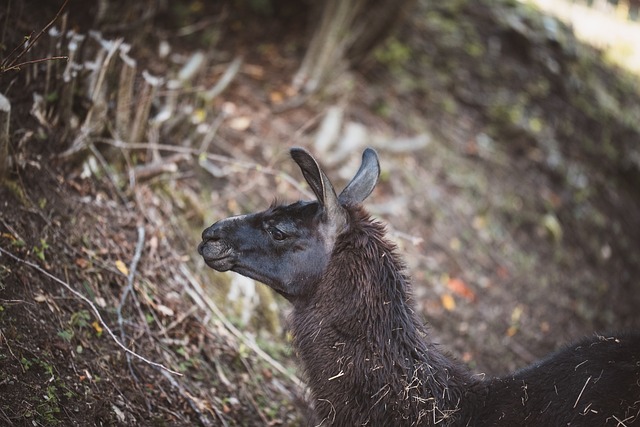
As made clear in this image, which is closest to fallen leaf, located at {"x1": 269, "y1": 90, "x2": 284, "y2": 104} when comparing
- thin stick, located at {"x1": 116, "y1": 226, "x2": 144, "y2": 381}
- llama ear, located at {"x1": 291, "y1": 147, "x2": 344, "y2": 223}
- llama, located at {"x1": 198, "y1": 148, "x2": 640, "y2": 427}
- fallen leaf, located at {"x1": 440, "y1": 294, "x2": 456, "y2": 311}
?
fallen leaf, located at {"x1": 440, "y1": 294, "x2": 456, "y2": 311}

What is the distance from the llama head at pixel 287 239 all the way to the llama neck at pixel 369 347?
128mm

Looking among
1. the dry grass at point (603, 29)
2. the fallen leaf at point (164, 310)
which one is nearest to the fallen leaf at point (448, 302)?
the fallen leaf at point (164, 310)

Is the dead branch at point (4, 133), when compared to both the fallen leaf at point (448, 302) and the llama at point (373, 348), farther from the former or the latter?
the fallen leaf at point (448, 302)

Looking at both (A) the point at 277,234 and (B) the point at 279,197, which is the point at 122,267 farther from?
(B) the point at 279,197

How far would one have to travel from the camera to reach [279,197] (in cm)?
884

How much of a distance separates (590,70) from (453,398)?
11.7 metres

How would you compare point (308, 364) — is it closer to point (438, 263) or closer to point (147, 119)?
point (147, 119)

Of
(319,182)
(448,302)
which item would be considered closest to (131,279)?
(319,182)

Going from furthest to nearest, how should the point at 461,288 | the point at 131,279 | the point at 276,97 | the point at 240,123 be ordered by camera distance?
the point at 276,97 → the point at 461,288 → the point at 240,123 → the point at 131,279

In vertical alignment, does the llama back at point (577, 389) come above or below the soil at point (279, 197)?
above

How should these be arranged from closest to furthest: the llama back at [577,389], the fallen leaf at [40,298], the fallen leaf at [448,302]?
the llama back at [577,389]
the fallen leaf at [40,298]
the fallen leaf at [448,302]

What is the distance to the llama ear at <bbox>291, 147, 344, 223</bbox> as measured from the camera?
14.8 ft

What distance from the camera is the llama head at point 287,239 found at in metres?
4.86

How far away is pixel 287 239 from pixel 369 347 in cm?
97
